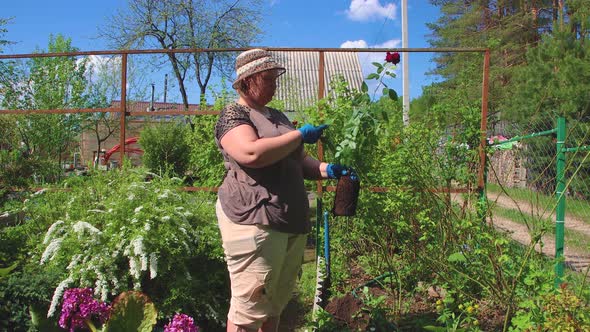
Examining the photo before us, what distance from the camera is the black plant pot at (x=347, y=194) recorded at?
7.87ft

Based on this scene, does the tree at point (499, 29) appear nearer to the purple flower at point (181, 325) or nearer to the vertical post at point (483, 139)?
the vertical post at point (483, 139)

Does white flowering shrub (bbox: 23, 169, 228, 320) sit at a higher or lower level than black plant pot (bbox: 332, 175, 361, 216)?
lower

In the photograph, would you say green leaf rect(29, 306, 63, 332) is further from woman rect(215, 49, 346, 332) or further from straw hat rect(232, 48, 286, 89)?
straw hat rect(232, 48, 286, 89)

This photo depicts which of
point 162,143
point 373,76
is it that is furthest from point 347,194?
point 162,143

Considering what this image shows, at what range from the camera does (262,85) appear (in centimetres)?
195

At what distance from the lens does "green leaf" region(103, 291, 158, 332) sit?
7.60 ft

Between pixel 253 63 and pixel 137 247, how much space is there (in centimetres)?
132

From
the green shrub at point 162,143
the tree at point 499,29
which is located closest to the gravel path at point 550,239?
the green shrub at point 162,143

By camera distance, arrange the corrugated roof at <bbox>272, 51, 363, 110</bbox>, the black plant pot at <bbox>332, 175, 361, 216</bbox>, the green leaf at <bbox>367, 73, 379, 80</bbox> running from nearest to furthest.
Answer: the black plant pot at <bbox>332, 175, 361, 216</bbox> < the green leaf at <bbox>367, 73, 379, 80</bbox> < the corrugated roof at <bbox>272, 51, 363, 110</bbox>

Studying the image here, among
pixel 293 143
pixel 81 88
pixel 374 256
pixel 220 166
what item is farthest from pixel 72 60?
pixel 293 143

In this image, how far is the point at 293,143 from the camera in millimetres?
1795

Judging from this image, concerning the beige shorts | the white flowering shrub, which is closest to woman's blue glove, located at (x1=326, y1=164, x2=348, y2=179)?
the beige shorts

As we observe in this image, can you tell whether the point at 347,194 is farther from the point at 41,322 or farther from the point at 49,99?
the point at 49,99

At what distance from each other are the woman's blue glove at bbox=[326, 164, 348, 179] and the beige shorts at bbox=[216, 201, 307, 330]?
430 mm
